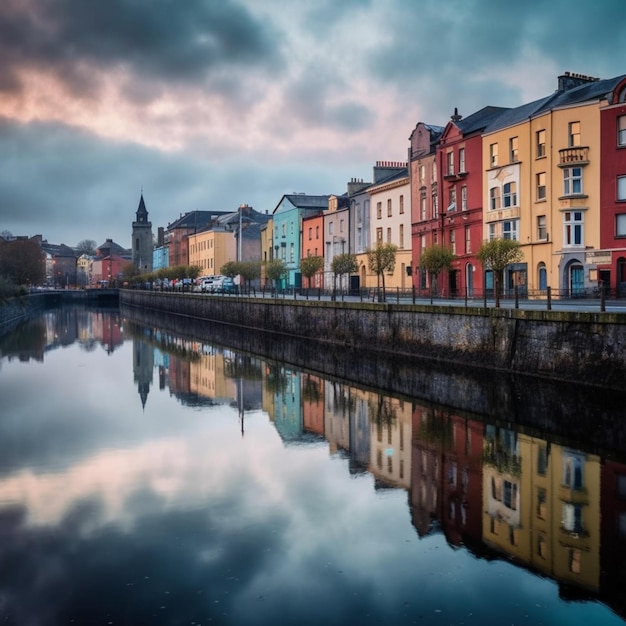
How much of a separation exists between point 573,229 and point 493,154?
8796mm

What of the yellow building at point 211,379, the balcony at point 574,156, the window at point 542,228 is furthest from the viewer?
the window at point 542,228

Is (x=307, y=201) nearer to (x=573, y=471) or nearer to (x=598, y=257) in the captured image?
(x=598, y=257)

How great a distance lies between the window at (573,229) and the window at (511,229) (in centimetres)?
Result: 407

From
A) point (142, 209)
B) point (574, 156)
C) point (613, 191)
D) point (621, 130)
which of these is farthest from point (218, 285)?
point (142, 209)

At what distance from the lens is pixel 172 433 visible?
18844mm

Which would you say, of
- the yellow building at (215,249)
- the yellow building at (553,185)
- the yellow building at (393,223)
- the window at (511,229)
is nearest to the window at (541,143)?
the yellow building at (553,185)

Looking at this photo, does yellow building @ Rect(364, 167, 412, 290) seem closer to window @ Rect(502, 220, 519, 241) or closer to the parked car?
window @ Rect(502, 220, 519, 241)

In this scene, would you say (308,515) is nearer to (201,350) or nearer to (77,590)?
(77,590)

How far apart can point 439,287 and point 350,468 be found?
36807mm

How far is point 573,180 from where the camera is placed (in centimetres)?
3981

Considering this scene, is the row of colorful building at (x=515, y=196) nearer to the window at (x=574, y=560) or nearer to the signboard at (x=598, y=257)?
the signboard at (x=598, y=257)

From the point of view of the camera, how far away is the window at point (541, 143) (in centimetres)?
4150

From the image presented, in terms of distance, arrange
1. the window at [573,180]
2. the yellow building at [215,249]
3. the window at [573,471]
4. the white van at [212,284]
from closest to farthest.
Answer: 1. the window at [573,471]
2. the window at [573,180]
3. the white van at [212,284]
4. the yellow building at [215,249]

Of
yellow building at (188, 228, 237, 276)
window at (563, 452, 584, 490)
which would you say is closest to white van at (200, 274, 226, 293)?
yellow building at (188, 228, 237, 276)
